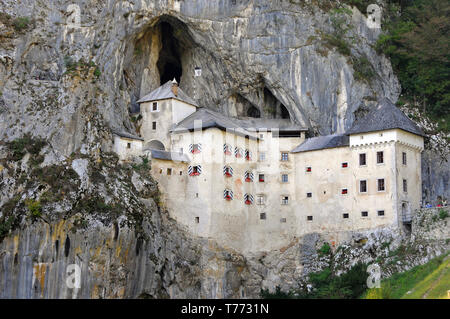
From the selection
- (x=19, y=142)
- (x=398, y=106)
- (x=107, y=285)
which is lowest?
(x=107, y=285)

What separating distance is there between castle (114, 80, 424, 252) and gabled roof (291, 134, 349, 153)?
0.34 feet

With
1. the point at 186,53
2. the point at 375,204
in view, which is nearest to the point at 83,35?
the point at 186,53

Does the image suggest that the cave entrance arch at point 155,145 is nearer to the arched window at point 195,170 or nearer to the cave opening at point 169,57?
the arched window at point 195,170

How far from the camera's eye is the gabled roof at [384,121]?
69812 millimetres

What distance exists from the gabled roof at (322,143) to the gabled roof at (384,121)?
1000 millimetres

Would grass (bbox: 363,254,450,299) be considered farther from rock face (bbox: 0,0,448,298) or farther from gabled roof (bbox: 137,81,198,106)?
gabled roof (bbox: 137,81,198,106)

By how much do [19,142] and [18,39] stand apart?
10.5 meters

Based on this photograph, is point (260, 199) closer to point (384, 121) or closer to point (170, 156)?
point (170, 156)

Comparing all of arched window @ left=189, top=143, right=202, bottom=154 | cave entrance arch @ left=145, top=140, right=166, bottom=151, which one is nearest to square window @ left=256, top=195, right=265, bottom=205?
arched window @ left=189, top=143, right=202, bottom=154

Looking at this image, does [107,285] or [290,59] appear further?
[290,59]

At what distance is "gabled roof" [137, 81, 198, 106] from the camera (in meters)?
74.7

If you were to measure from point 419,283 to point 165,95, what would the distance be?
29.4 m

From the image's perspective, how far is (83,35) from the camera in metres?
72.4

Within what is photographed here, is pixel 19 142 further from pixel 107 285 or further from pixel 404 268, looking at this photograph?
pixel 404 268
